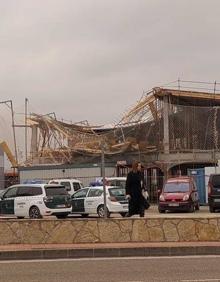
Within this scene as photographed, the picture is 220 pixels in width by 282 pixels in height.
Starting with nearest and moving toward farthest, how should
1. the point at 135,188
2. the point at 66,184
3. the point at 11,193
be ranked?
the point at 135,188
the point at 11,193
the point at 66,184

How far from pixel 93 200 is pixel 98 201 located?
0.92ft

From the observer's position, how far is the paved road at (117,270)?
10383 millimetres

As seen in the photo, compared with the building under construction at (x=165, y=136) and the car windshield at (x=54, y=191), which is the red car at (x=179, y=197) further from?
the building under construction at (x=165, y=136)

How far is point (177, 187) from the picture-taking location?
32.2 meters

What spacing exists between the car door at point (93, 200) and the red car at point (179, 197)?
4272mm

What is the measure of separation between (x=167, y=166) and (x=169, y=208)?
1577cm

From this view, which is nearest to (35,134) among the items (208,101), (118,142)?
(118,142)

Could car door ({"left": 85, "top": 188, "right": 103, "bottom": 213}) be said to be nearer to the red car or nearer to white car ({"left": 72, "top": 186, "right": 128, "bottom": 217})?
white car ({"left": 72, "top": 186, "right": 128, "bottom": 217})

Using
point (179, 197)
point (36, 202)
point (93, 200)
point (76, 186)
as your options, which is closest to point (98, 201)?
point (93, 200)

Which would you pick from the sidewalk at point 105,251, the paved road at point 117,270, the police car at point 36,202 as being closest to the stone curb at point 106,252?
the sidewalk at point 105,251

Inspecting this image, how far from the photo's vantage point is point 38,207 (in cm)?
2800

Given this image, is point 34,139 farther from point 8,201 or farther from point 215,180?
point 8,201

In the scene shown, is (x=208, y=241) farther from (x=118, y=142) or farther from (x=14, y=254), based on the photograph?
(x=118, y=142)

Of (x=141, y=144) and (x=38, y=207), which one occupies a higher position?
(x=141, y=144)
